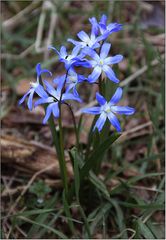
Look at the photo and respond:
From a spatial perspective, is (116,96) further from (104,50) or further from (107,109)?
(104,50)

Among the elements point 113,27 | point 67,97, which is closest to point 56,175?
point 67,97

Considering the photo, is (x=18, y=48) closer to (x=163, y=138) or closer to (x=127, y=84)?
(x=127, y=84)

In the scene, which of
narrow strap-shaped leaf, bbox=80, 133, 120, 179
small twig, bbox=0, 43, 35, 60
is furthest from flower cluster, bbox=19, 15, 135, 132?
small twig, bbox=0, 43, 35, 60

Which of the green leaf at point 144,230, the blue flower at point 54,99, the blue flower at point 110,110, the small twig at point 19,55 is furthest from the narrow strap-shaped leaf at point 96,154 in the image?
the small twig at point 19,55

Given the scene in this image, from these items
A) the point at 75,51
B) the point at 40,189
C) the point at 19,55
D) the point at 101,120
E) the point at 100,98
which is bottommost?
the point at 40,189

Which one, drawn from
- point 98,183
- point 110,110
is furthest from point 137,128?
point 110,110

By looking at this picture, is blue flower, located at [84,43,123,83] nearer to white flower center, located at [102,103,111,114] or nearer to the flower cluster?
the flower cluster
